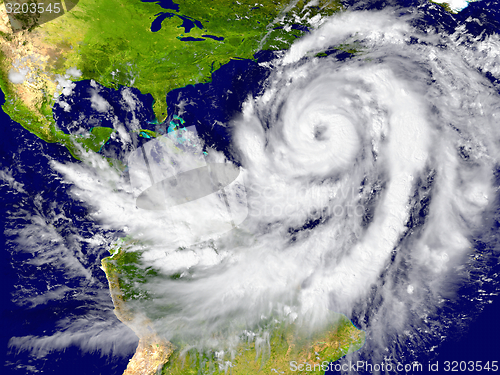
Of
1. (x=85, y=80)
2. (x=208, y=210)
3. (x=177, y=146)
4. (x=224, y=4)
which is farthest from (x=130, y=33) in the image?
(x=208, y=210)

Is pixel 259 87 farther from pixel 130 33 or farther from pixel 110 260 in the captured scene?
pixel 110 260

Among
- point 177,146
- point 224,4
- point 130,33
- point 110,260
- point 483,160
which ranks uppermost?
point 224,4

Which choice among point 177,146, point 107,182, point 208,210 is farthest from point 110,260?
point 177,146

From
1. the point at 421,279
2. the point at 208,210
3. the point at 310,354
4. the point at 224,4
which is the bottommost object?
the point at 310,354

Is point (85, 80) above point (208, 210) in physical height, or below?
above

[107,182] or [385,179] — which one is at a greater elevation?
[107,182]

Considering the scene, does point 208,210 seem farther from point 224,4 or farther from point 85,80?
point 224,4
